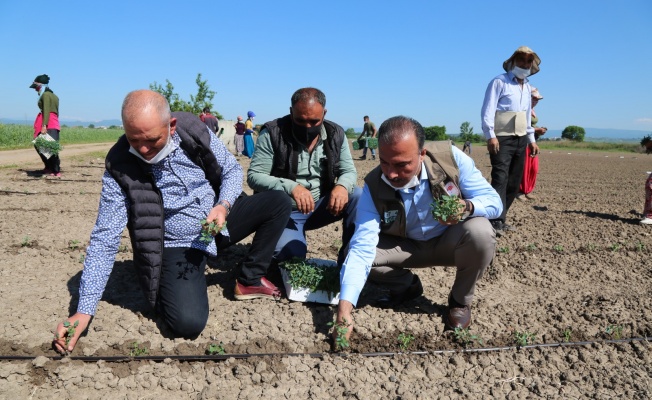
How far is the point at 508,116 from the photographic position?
18.5 feet

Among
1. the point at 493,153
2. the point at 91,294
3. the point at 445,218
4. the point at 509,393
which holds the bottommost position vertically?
the point at 509,393

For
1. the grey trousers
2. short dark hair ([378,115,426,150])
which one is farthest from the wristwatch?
short dark hair ([378,115,426,150])

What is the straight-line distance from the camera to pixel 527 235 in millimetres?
5961

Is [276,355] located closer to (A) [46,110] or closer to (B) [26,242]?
(B) [26,242]

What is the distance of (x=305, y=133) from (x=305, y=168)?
0.98ft

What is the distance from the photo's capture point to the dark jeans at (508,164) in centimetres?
558

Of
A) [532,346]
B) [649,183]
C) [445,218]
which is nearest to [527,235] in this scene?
[649,183]

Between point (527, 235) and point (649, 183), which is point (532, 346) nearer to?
point (527, 235)

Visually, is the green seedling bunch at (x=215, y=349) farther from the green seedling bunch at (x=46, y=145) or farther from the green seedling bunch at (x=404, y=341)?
the green seedling bunch at (x=46, y=145)

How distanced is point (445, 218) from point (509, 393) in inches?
40.2

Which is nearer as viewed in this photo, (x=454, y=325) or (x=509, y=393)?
(x=509, y=393)

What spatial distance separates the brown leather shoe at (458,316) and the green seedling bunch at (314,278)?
0.81 meters

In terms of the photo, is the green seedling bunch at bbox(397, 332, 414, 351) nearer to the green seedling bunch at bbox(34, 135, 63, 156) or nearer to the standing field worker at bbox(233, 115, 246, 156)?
the green seedling bunch at bbox(34, 135, 63, 156)

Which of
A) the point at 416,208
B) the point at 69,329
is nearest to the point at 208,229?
the point at 69,329
